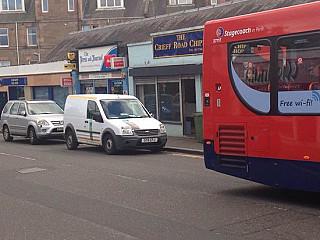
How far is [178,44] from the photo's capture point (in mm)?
22109

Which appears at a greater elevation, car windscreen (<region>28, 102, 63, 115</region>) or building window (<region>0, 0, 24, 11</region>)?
building window (<region>0, 0, 24, 11</region>)

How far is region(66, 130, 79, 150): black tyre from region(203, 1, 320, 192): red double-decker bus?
10359 millimetres

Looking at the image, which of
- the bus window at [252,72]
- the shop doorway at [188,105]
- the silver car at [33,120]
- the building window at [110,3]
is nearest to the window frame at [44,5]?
the building window at [110,3]

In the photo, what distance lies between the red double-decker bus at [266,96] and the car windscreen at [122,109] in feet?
26.8

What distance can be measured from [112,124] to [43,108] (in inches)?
289

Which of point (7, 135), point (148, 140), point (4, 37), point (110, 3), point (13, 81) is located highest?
point (110, 3)

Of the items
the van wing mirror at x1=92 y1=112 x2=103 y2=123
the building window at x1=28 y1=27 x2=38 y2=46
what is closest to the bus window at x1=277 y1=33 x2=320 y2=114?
the van wing mirror at x1=92 y1=112 x2=103 y2=123

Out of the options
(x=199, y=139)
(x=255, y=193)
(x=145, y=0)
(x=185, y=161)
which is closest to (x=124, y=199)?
(x=255, y=193)

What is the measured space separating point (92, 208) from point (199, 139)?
10.9 m

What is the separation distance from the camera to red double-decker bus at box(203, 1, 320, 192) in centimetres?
816

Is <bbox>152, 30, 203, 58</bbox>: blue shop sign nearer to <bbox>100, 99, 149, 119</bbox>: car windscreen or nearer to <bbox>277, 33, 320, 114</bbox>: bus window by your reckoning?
<bbox>100, 99, 149, 119</bbox>: car windscreen

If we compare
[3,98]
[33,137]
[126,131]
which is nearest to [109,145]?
[126,131]

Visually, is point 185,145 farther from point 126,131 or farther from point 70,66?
point 70,66

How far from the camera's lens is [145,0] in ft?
186
